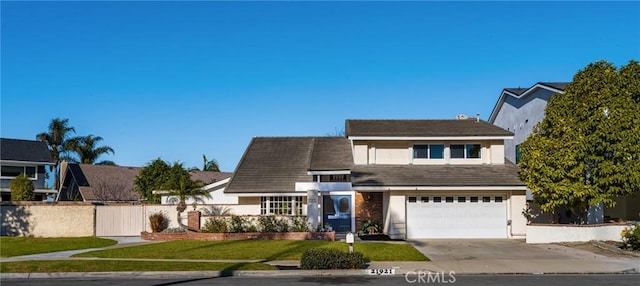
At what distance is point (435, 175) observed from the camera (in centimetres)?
2866

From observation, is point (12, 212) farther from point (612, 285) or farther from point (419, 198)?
point (612, 285)

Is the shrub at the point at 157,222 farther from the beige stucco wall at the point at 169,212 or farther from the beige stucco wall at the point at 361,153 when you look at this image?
the beige stucco wall at the point at 361,153

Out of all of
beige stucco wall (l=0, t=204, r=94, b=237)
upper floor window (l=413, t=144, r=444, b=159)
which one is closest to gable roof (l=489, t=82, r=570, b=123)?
upper floor window (l=413, t=144, r=444, b=159)

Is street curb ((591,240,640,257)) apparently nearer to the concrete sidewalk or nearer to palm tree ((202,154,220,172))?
the concrete sidewalk

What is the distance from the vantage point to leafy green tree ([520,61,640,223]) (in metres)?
24.9

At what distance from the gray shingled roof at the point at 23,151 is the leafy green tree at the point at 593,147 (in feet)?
131

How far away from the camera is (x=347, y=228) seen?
29.9 meters

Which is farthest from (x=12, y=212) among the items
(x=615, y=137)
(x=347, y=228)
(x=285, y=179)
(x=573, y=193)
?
(x=615, y=137)

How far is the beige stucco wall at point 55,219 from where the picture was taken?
2927cm

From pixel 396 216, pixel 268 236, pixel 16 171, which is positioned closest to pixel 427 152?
pixel 396 216

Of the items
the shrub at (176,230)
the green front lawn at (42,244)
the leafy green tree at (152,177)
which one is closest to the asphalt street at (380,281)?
the green front lawn at (42,244)

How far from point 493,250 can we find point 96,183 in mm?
37608

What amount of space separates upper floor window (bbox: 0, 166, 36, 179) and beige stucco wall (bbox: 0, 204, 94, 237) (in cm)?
2213

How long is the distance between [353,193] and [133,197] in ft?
89.8
